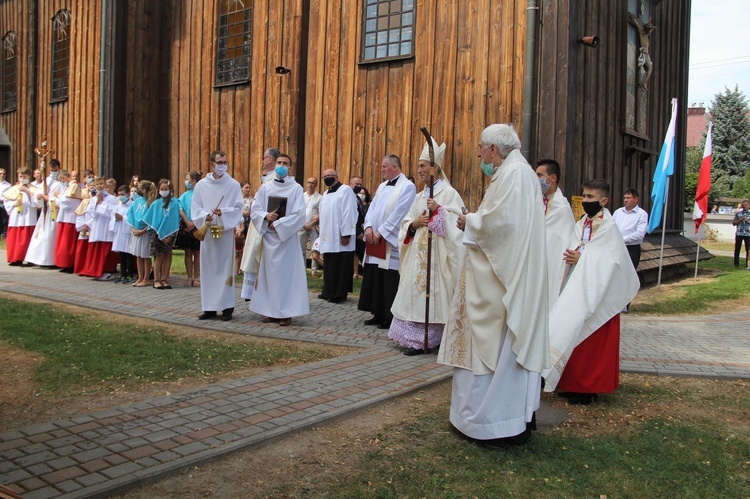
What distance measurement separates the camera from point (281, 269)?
26.5 feet

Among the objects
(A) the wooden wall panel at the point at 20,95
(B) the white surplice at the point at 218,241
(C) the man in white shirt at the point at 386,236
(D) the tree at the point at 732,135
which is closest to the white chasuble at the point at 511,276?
(C) the man in white shirt at the point at 386,236

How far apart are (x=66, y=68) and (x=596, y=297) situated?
693 inches

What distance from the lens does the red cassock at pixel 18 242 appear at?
1376 centimetres

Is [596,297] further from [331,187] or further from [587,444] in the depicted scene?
[331,187]

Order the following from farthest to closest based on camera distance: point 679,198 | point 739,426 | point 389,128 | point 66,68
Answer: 1. point 66,68
2. point 679,198
3. point 389,128
4. point 739,426

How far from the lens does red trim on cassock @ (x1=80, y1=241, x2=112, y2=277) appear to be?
1184 centimetres

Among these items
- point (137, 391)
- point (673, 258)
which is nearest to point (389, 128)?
point (673, 258)

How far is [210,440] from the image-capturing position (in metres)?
4.00

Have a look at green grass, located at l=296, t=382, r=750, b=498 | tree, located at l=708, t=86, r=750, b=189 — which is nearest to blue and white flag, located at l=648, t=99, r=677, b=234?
green grass, located at l=296, t=382, r=750, b=498

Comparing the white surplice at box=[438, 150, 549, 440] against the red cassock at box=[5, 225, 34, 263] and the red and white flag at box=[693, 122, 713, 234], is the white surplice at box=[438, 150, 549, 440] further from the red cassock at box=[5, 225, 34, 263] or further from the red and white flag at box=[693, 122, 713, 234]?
the red and white flag at box=[693, 122, 713, 234]

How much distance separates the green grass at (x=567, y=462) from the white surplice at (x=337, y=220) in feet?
18.5

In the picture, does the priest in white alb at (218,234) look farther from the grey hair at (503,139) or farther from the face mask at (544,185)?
the grey hair at (503,139)

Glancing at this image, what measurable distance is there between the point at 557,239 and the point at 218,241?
4.48 meters

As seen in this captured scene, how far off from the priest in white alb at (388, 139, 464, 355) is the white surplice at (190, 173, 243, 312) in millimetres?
2444
